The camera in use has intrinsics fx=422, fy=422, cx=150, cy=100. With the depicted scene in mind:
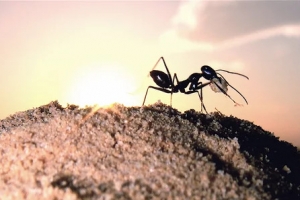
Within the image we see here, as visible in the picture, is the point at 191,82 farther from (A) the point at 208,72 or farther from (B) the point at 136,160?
(B) the point at 136,160

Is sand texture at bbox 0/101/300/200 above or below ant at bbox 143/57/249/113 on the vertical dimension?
below

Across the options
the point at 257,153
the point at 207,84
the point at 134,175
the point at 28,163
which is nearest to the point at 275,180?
the point at 257,153

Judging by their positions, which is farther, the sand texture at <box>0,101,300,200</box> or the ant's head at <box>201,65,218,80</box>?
the ant's head at <box>201,65,218,80</box>

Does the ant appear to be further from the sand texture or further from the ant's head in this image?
the sand texture

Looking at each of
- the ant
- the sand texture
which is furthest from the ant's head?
the sand texture

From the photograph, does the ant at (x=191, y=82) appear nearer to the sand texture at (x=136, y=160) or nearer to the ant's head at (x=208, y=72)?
the ant's head at (x=208, y=72)

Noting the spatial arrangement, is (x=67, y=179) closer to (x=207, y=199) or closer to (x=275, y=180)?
(x=207, y=199)
